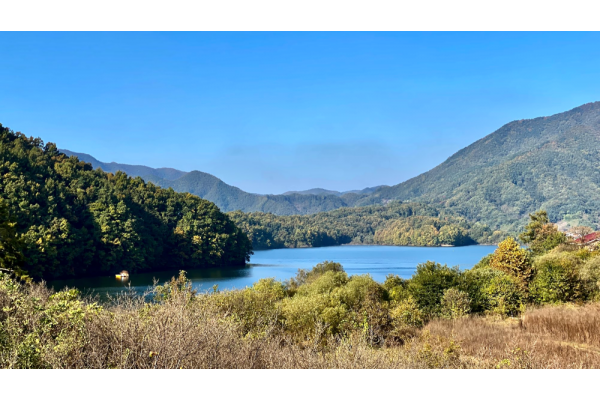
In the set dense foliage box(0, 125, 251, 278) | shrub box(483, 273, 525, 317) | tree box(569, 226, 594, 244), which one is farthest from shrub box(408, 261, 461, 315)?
tree box(569, 226, 594, 244)

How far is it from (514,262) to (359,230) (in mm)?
94255

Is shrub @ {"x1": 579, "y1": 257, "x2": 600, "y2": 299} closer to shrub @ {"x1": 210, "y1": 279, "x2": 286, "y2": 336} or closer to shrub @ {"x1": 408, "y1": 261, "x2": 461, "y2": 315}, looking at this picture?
shrub @ {"x1": 408, "y1": 261, "x2": 461, "y2": 315}

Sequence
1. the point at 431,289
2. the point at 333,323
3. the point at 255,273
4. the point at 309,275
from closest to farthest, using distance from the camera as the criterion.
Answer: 1. the point at 333,323
2. the point at 431,289
3. the point at 309,275
4. the point at 255,273

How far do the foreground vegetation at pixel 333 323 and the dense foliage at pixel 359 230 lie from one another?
234 ft

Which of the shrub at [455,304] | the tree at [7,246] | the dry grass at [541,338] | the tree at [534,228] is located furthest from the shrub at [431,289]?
the tree at [534,228]

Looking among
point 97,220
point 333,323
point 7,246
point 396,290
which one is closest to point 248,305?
point 333,323

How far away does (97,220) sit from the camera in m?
43.5

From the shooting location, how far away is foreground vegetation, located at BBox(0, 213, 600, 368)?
137 inches

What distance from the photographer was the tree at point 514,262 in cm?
1909

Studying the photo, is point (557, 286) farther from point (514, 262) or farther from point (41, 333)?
point (41, 333)
